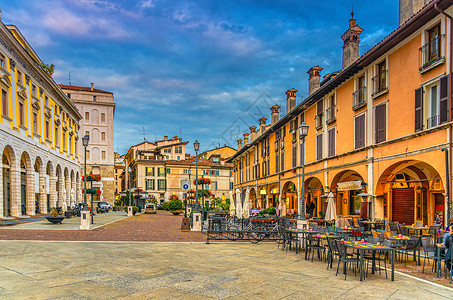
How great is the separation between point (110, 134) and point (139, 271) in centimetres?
5983

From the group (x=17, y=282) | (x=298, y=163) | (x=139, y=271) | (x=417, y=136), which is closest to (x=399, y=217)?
(x=417, y=136)

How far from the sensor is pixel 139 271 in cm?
855

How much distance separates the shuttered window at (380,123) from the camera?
17328 millimetres

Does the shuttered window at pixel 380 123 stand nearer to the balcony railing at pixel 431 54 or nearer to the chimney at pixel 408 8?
the balcony railing at pixel 431 54

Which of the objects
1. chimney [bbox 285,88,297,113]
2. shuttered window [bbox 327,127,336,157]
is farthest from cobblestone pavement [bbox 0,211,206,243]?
chimney [bbox 285,88,297,113]

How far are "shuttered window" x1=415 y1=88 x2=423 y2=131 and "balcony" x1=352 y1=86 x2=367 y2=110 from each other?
13.3 feet

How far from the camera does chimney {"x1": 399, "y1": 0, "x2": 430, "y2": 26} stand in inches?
653

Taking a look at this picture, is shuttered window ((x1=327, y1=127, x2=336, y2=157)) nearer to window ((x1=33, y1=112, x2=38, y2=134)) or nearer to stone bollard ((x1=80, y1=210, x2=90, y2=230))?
stone bollard ((x1=80, y1=210, x2=90, y2=230))

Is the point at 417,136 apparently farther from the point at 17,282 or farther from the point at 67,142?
the point at 67,142

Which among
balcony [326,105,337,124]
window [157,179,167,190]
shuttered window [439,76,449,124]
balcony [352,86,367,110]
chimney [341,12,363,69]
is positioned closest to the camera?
shuttered window [439,76,449,124]

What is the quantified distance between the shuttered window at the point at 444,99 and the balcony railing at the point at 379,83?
157 inches

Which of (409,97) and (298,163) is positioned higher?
(409,97)

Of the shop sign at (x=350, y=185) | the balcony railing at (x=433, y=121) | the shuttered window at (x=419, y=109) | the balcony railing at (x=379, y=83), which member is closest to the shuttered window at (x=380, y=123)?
the balcony railing at (x=379, y=83)

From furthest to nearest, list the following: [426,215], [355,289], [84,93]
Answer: [84,93] < [426,215] < [355,289]
